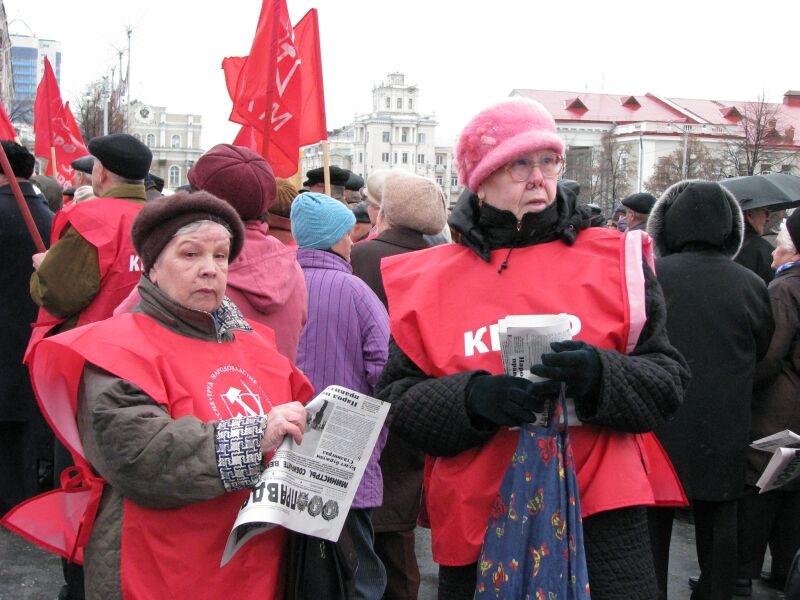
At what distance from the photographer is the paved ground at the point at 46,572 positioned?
4977 mm

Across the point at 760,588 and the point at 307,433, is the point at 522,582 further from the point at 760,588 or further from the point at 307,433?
the point at 760,588

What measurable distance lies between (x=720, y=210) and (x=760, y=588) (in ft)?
8.00

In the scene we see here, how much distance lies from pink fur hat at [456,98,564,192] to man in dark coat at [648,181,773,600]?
1808 mm

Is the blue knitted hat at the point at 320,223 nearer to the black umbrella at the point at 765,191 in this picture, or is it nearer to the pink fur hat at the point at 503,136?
the pink fur hat at the point at 503,136

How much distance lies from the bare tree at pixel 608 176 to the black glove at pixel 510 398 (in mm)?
59843

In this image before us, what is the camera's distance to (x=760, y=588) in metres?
5.41

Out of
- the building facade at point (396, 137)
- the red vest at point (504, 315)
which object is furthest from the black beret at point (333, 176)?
the building facade at point (396, 137)

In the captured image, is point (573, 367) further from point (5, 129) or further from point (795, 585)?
point (5, 129)

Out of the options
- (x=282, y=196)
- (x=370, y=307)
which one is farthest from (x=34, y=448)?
(x=370, y=307)

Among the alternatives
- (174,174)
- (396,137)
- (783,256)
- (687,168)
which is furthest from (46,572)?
(396,137)

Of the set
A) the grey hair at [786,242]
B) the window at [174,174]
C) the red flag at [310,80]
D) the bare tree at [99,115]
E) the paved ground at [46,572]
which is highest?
the bare tree at [99,115]

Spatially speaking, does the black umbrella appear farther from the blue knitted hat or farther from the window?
the window

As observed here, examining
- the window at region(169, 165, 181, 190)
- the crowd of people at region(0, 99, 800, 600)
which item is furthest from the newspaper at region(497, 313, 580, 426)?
the window at region(169, 165, 181, 190)

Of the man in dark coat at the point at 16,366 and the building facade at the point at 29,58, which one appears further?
the building facade at the point at 29,58
